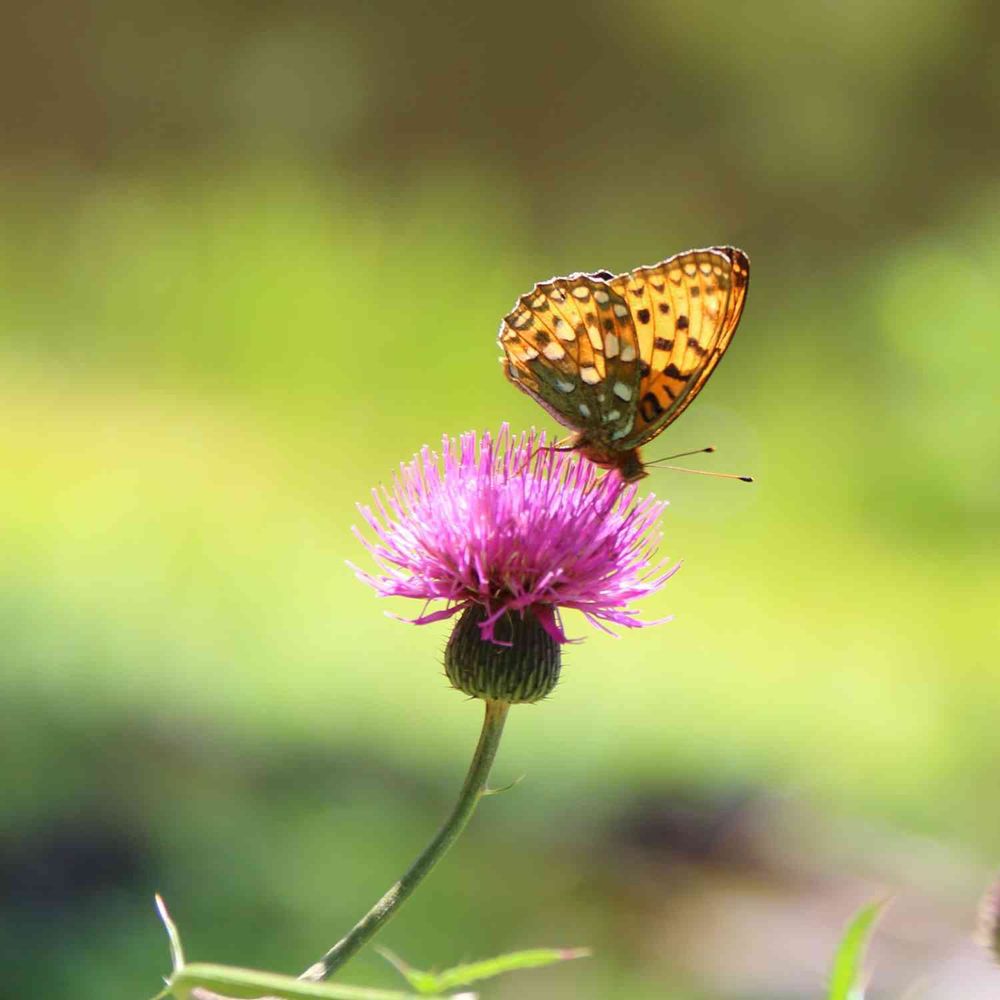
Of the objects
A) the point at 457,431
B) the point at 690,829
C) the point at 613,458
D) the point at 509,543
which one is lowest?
the point at 509,543

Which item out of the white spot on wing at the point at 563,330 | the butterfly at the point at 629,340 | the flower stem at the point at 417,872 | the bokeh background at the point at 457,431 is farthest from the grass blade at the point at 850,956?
the bokeh background at the point at 457,431

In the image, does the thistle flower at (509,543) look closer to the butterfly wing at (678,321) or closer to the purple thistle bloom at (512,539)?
the purple thistle bloom at (512,539)

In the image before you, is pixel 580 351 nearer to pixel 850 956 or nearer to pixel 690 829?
pixel 850 956

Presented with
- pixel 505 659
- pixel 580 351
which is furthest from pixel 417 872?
pixel 580 351

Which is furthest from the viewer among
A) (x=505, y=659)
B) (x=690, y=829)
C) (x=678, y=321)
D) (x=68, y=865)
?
(x=690, y=829)

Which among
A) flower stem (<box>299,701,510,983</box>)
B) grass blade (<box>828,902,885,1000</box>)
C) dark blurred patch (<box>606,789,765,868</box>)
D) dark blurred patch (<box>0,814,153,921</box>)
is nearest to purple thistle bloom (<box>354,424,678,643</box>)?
flower stem (<box>299,701,510,983</box>)
